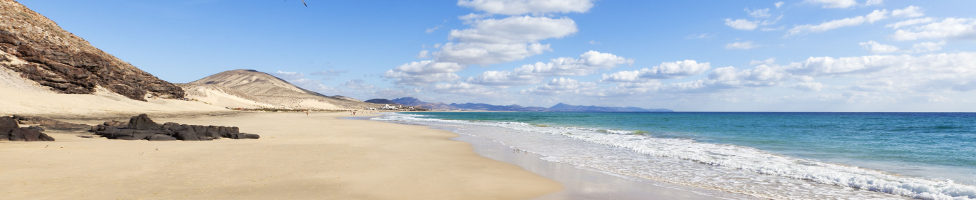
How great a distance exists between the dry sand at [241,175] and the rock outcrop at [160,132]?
2.79 metres

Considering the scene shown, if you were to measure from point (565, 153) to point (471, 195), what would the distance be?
892cm

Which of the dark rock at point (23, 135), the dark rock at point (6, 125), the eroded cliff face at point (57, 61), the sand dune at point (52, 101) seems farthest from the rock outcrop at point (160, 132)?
the eroded cliff face at point (57, 61)

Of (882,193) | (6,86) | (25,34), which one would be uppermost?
(25,34)

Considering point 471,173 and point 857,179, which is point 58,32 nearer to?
point 471,173

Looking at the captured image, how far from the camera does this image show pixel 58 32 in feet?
184

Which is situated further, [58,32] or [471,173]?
[58,32]

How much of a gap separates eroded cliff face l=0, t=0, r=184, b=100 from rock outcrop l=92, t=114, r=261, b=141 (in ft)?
103

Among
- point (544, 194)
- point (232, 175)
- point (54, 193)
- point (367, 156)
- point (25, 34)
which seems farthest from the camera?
point (25, 34)

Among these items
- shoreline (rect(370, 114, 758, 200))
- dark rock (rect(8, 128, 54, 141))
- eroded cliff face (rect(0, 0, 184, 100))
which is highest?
eroded cliff face (rect(0, 0, 184, 100))

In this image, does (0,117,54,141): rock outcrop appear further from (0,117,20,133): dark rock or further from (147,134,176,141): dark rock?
(147,134,176,141): dark rock

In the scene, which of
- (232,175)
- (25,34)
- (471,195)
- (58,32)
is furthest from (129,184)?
(58,32)

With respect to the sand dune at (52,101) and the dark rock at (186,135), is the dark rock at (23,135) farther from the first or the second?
the sand dune at (52,101)

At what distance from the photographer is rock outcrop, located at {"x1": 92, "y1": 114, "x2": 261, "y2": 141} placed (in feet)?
52.2

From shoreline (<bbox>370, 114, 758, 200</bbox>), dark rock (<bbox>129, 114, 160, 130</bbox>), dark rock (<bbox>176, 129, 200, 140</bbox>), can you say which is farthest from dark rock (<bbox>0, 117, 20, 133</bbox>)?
shoreline (<bbox>370, 114, 758, 200</bbox>)
